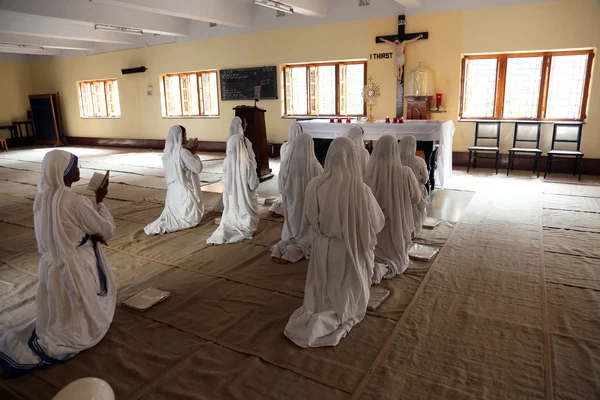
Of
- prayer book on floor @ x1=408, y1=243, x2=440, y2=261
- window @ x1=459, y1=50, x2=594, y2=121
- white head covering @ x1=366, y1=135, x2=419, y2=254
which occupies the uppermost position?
window @ x1=459, y1=50, x2=594, y2=121

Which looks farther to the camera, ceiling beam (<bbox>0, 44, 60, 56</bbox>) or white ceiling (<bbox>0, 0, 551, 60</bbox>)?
ceiling beam (<bbox>0, 44, 60, 56</bbox>)

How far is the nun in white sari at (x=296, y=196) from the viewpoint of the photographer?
4.18m

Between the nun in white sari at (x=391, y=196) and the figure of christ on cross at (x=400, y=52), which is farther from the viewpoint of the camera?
the figure of christ on cross at (x=400, y=52)

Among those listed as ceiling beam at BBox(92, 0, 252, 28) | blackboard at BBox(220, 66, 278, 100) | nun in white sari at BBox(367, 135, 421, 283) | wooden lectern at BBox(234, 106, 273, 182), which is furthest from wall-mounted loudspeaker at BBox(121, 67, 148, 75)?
nun in white sari at BBox(367, 135, 421, 283)

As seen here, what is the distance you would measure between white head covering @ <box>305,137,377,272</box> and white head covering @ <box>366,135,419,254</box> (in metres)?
0.96

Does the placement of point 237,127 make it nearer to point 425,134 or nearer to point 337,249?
point 337,249

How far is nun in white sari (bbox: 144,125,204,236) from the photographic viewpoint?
16.7 feet

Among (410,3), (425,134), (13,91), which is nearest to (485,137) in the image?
(425,134)

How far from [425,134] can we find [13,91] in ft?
52.7

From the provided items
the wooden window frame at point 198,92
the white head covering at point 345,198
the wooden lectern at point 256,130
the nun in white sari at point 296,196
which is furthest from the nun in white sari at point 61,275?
the wooden window frame at point 198,92

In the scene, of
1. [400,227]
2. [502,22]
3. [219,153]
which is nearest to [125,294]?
[400,227]

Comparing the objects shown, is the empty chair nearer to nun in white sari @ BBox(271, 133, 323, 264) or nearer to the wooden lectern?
the wooden lectern

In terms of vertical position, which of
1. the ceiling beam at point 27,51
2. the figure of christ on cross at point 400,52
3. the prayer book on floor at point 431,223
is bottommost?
the prayer book on floor at point 431,223

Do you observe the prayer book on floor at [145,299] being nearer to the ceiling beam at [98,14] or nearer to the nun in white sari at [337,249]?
the nun in white sari at [337,249]
